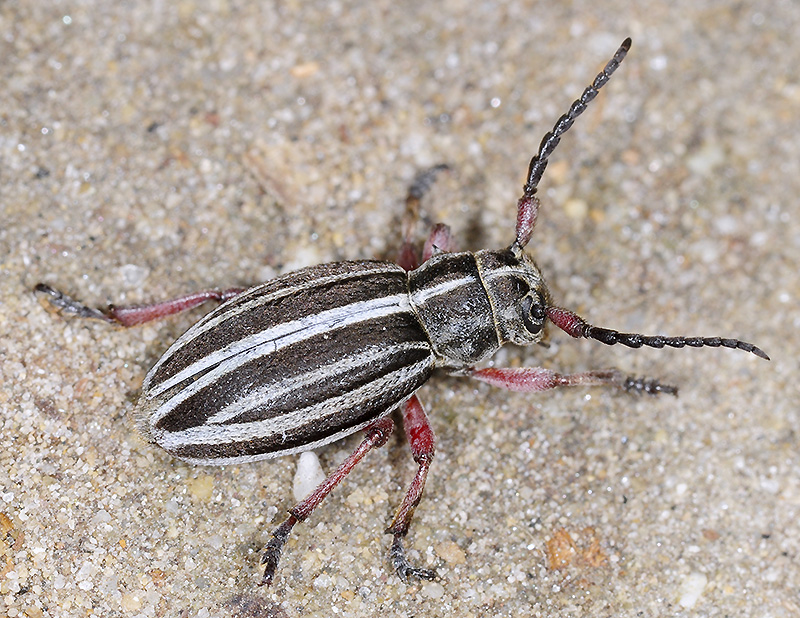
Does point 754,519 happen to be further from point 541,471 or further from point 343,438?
point 343,438

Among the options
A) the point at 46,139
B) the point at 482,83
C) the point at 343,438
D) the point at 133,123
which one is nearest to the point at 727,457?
the point at 343,438

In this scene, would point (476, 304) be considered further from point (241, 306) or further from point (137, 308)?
point (137, 308)

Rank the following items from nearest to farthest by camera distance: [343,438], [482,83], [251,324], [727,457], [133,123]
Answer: [251,324], [343,438], [727,457], [133,123], [482,83]

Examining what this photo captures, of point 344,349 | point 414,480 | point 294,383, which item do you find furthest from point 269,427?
point 414,480

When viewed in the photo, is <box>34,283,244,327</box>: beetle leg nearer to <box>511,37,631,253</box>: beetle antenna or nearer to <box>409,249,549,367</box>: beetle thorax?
<box>409,249,549,367</box>: beetle thorax

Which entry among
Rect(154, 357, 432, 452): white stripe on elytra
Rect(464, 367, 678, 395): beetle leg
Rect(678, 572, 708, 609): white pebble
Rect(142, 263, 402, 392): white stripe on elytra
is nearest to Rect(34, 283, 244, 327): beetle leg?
Rect(142, 263, 402, 392): white stripe on elytra
